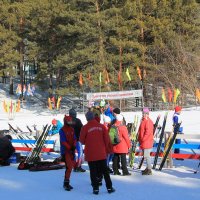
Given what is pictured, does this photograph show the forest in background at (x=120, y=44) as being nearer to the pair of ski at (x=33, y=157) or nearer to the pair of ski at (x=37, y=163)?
the pair of ski at (x=33, y=157)

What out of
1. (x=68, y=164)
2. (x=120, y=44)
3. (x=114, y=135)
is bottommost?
(x=68, y=164)

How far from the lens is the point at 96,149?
24.8 feet

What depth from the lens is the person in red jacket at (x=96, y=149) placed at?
7.57 metres

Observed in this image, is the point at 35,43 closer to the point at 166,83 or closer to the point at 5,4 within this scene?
the point at 5,4

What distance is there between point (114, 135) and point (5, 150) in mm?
3832

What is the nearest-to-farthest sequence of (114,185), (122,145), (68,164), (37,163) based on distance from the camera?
(68,164), (114,185), (122,145), (37,163)

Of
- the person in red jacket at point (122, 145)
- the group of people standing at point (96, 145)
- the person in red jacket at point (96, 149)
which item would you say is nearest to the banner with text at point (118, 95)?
the group of people standing at point (96, 145)

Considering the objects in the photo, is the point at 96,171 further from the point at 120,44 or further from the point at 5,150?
the point at 120,44

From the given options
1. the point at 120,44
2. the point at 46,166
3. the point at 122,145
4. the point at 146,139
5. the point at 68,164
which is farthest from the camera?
the point at 120,44

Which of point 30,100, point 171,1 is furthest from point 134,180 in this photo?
point 30,100

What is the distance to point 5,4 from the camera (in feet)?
145

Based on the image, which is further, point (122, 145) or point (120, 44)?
point (120, 44)

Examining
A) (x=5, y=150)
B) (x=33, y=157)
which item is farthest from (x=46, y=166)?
(x=5, y=150)

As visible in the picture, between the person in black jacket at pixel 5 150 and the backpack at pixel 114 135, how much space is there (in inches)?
146
